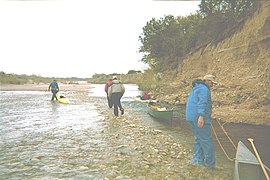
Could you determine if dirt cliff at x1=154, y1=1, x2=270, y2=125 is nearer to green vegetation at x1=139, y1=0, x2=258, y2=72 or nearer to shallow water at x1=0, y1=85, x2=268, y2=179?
green vegetation at x1=139, y1=0, x2=258, y2=72

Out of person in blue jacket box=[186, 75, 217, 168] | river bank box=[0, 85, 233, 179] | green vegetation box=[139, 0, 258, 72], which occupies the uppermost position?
green vegetation box=[139, 0, 258, 72]

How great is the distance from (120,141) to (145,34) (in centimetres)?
3274

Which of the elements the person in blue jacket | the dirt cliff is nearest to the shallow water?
the person in blue jacket

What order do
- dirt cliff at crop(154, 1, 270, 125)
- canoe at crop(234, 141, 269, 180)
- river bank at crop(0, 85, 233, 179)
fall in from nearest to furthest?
canoe at crop(234, 141, 269, 180), river bank at crop(0, 85, 233, 179), dirt cliff at crop(154, 1, 270, 125)

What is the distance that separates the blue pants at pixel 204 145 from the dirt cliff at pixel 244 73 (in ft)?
28.7

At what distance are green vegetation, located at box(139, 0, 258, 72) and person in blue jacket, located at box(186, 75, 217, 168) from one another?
1955cm

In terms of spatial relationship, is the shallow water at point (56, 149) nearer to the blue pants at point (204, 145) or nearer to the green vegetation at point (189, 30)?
the blue pants at point (204, 145)

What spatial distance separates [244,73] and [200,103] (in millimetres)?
15824

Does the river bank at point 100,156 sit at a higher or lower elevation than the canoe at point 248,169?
lower

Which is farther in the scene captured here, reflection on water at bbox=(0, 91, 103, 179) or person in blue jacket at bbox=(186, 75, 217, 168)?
reflection on water at bbox=(0, 91, 103, 179)

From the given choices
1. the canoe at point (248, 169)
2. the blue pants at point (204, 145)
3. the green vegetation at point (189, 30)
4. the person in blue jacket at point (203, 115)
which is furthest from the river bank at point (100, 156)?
the green vegetation at point (189, 30)

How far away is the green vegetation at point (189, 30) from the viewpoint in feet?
78.0

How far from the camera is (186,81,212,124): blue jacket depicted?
559cm

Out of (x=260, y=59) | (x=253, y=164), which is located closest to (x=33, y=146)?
(x=253, y=164)
